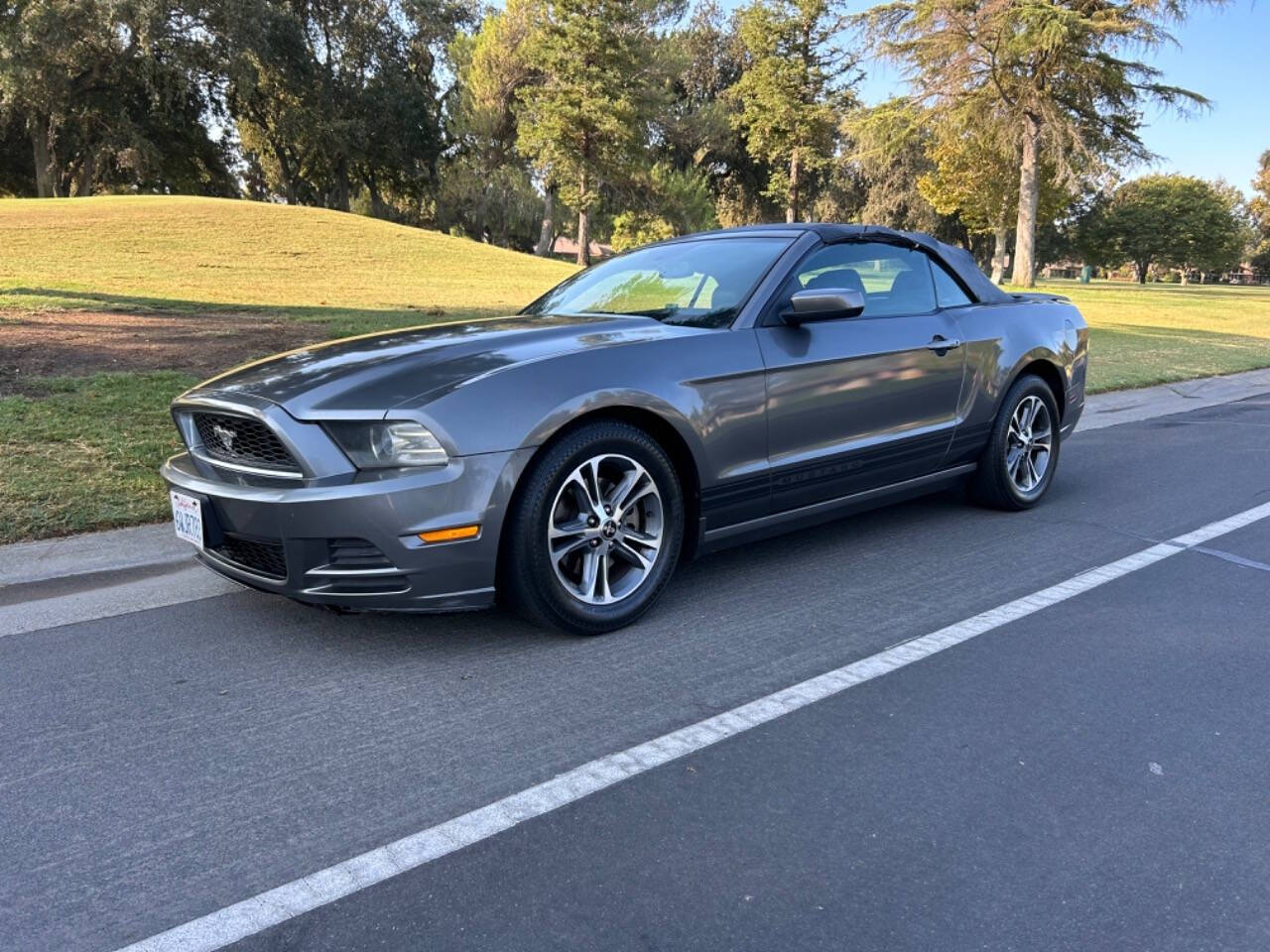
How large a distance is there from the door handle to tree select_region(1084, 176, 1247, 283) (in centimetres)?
7826

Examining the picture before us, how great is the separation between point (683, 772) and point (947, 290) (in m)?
3.47

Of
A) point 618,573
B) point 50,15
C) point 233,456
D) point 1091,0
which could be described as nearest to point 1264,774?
point 618,573

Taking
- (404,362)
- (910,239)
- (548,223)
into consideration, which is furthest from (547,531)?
(548,223)

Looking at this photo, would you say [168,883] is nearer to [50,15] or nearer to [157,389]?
[157,389]

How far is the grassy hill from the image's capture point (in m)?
14.8

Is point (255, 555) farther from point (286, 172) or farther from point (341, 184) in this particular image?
point (286, 172)

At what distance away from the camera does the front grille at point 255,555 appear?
3305mm

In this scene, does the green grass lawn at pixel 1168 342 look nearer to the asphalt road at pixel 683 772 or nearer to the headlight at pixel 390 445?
the asphalt road at pixel 683 772

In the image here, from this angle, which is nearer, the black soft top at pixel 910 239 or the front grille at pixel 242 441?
the front grille at pixel 242 441

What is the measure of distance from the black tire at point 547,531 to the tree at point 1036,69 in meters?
31.4

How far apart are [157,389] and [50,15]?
37182mm

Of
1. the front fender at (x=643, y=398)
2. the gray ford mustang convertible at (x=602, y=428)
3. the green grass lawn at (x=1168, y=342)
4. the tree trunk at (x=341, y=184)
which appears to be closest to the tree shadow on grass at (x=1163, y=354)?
the green grass lawn at (x=1168, y=342)

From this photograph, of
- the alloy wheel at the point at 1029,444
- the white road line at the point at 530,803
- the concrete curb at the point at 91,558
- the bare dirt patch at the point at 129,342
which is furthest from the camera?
the bare dirt patch at the point at 129,342

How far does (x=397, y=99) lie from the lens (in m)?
46.5
